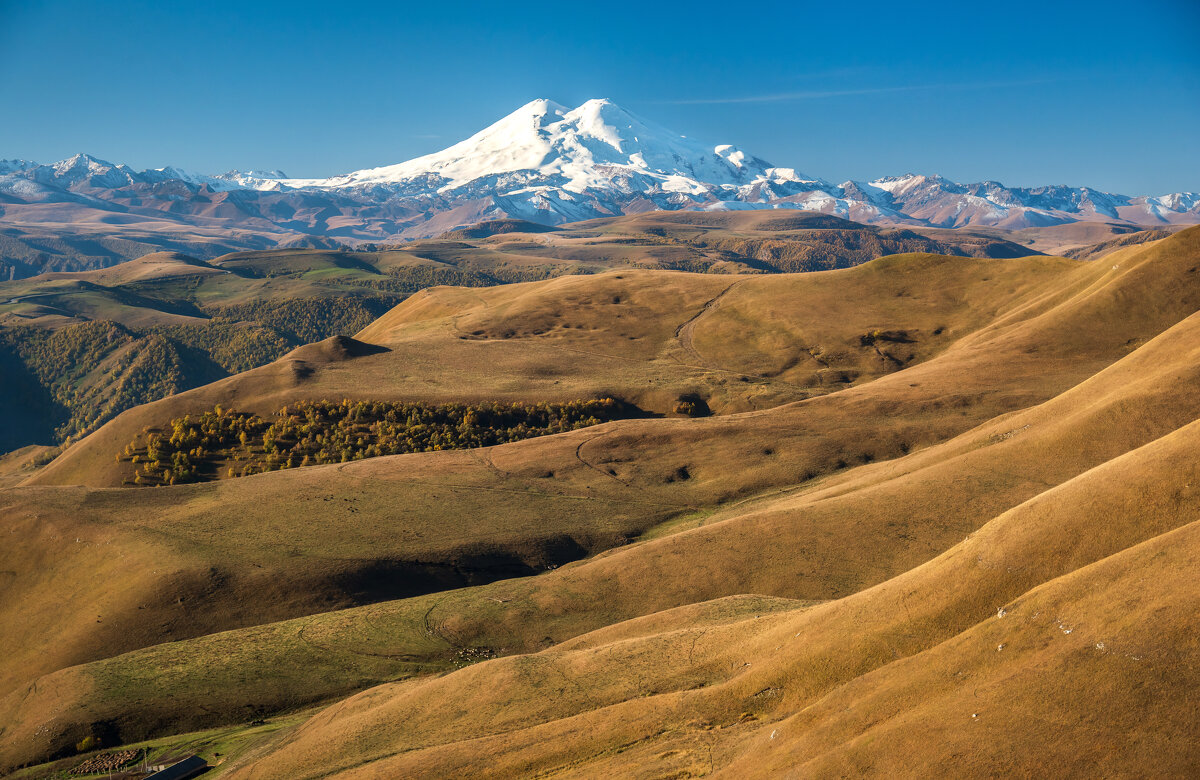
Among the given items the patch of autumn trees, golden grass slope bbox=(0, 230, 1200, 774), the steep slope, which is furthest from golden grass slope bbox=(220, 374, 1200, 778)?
the patch of autumn trees

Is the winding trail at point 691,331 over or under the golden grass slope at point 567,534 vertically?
over

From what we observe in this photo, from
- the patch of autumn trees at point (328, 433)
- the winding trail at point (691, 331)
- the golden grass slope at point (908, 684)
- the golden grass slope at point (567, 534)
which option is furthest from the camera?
the winding trail at point (691, 331)

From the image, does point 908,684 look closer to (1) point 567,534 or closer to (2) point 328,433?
(1) point 567,534

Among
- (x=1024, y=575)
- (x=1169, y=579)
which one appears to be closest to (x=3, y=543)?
(x=1024, y=575)

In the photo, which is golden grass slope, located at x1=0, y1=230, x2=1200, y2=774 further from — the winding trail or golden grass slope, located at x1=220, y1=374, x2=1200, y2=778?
the winding trail

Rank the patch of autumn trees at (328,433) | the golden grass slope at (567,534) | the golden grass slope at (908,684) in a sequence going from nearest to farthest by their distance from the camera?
the golden grass slope at (908,684) → the golden grass slope at (567,534) → the patch of autumn trees at (328,433)

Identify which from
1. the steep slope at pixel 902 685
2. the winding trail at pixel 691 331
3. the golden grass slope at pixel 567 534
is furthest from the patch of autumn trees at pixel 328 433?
the steep slope at pixel 902 685

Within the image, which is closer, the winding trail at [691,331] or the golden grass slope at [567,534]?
the golden grass slope at [567,534]

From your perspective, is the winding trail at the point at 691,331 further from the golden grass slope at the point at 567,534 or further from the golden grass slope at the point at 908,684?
the golden grass slope at the point at 908,684
